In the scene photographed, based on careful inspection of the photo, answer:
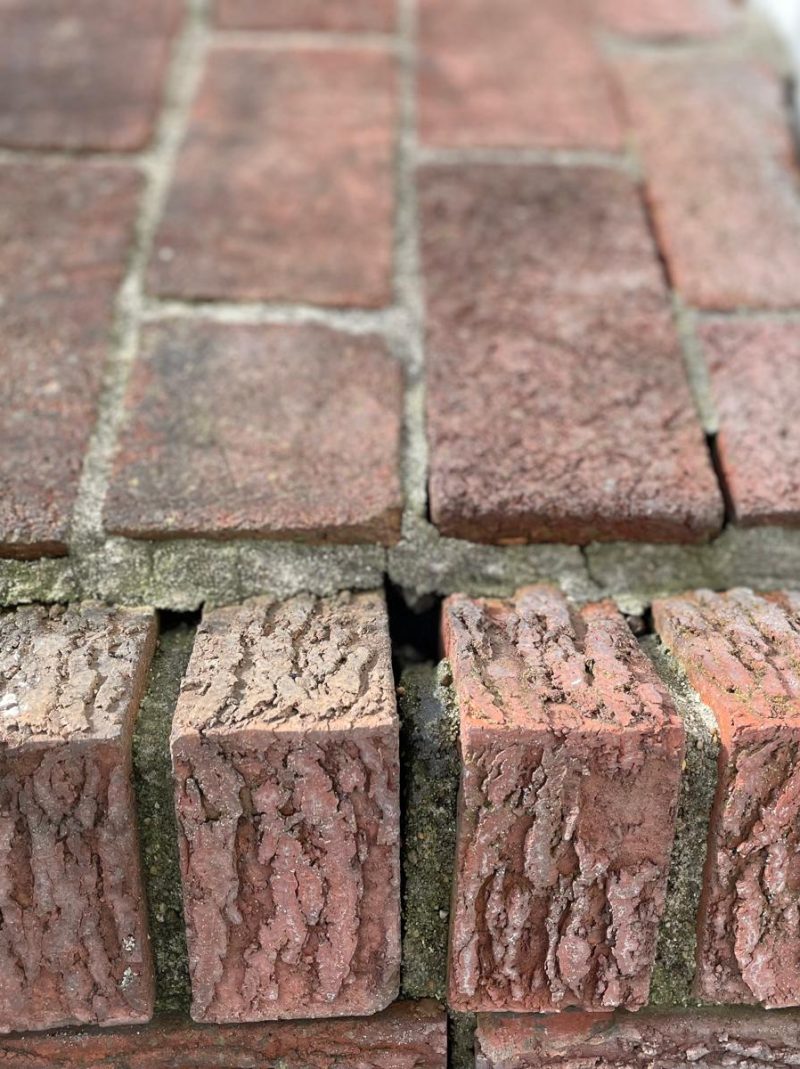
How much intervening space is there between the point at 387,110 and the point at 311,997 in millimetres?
1035

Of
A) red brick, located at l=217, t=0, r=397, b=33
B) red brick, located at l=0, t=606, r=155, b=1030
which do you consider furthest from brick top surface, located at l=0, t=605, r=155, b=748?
red brick, located at l=217, t=0, r=397, b=33

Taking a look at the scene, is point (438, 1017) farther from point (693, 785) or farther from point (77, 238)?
point (77, 238)

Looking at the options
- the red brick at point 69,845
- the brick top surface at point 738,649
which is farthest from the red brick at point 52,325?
the brick top surface at point 738,649

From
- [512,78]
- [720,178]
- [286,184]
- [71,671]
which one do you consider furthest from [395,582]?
[512,78]

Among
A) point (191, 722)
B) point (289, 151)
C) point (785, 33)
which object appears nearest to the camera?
point (191, 722)

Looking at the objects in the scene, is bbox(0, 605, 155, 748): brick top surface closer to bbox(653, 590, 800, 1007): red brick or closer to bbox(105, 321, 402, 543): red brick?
bbox(105, 321, 402, 543): red brick

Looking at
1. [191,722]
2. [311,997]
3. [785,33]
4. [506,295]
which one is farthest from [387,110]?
[311,997]

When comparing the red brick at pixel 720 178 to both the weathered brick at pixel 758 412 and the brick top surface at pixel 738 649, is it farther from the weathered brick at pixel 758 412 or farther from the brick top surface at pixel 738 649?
the brick top surface at pixel 738 649

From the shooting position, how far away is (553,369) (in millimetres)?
973

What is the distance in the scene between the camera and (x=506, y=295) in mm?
1044

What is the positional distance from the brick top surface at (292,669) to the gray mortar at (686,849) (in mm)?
214

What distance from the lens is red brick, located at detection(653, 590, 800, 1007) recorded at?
700 mm

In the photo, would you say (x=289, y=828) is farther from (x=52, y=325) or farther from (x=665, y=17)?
(x=665, y=17)

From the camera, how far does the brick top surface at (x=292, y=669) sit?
2.24ft
